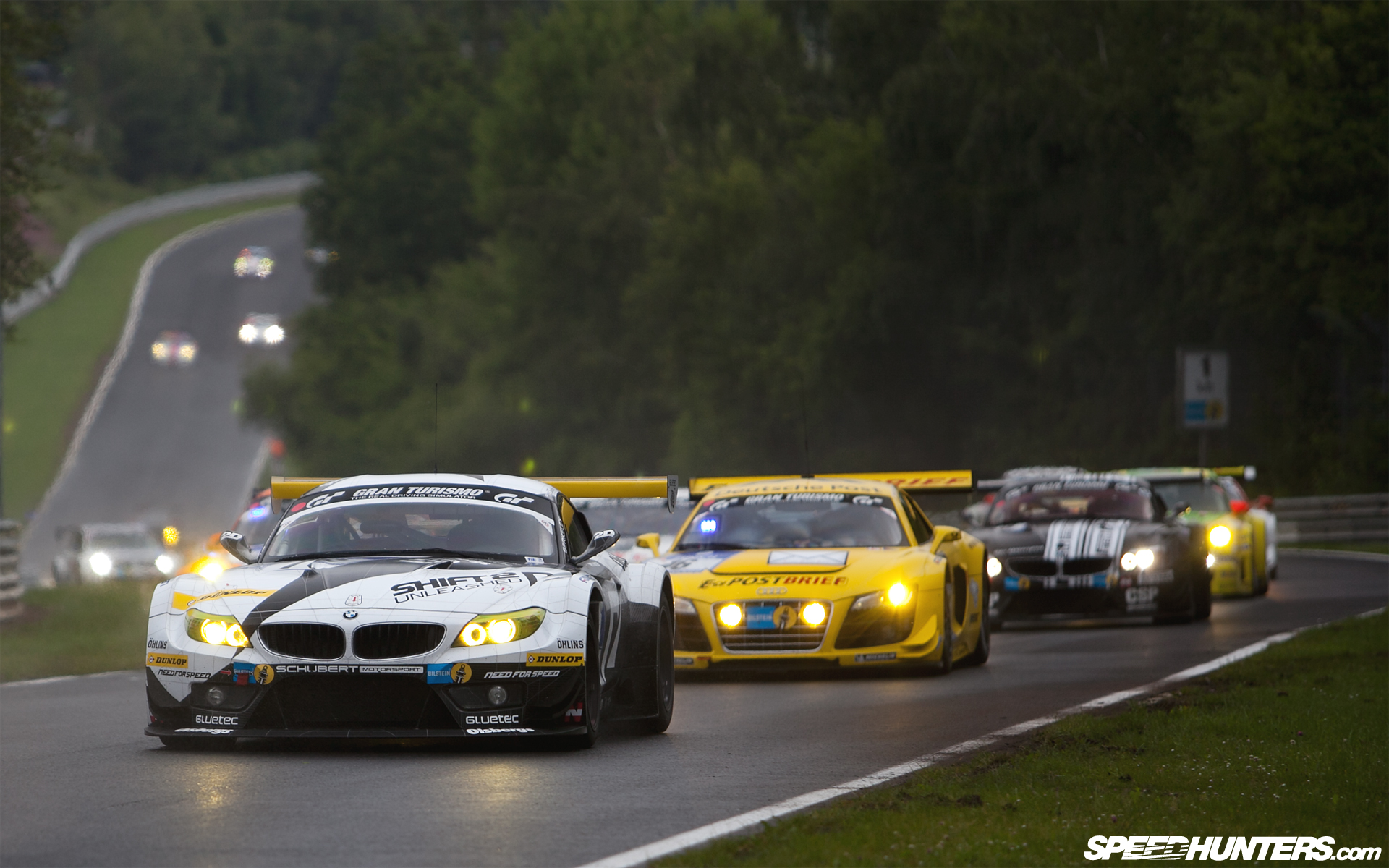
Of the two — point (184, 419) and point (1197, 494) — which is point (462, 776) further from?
point (184, 419)

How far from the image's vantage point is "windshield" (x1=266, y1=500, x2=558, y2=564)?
452 inches

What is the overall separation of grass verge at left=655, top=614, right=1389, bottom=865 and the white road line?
0.12m

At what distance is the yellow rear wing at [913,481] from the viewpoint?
1742 centimetres

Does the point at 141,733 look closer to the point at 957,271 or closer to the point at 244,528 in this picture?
the point at 244,528

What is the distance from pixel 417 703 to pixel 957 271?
5091cm

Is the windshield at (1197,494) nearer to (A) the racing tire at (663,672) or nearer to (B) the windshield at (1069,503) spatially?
(B) the windshield at (1069,503)

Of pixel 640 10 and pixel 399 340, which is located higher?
pixel 640 10

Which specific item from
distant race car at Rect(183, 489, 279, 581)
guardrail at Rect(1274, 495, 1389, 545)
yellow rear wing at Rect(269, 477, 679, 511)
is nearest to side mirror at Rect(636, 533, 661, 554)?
yellow rear wing at Rect(269, 477, 679, 511)

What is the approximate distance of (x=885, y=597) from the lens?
49.7ft

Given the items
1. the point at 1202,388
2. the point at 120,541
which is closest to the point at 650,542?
the point at 1202,388

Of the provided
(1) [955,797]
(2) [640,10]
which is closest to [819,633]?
(1) [955,797]

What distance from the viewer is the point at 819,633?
1512 cm

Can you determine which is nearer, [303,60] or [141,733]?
[141,733]

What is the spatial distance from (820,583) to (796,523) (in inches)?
54.2
